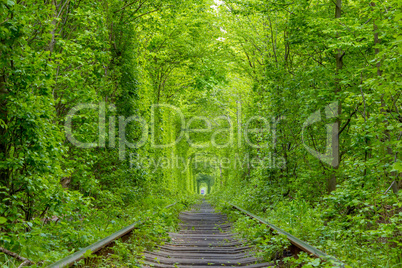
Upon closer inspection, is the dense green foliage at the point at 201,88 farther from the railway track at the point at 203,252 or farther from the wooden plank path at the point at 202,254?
the wooden plank path at the point at 202,254

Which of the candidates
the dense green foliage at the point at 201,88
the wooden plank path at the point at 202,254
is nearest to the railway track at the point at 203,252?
the wooden plank path at the point at 202,254

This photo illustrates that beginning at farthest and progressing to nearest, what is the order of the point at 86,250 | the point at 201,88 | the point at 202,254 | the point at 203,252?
the point at 201,88
the point at 203,252
the point at 202,254
the point at 86,250

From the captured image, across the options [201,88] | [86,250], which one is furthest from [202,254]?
[201,88]

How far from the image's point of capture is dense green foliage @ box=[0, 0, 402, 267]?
489 cm

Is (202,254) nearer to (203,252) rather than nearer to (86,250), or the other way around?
(203,252)

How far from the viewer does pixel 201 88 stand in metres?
18.5

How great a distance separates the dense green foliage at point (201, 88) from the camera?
4887 mm

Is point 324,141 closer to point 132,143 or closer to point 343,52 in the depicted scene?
point 343,52

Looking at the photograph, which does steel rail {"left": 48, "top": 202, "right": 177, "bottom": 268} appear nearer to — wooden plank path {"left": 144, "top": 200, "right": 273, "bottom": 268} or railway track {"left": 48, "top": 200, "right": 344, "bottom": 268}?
railway track {"left": 48, "top": 200, "right": 344, "bottom": 268}

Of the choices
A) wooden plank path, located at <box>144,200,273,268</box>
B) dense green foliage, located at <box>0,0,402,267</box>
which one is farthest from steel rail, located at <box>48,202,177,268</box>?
wooden plank path, located at <box>144,200,273,268</box>

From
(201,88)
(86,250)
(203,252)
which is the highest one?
(201,88)

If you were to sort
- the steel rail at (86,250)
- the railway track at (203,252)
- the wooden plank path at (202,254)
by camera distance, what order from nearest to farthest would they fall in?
the steel rail at (86,250)
the railway track at (203,252)
the wooden plank path at (202,254)

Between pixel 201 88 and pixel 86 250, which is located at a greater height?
pixel 201 88

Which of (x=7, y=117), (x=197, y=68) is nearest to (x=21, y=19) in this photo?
(x=7, y=117)
